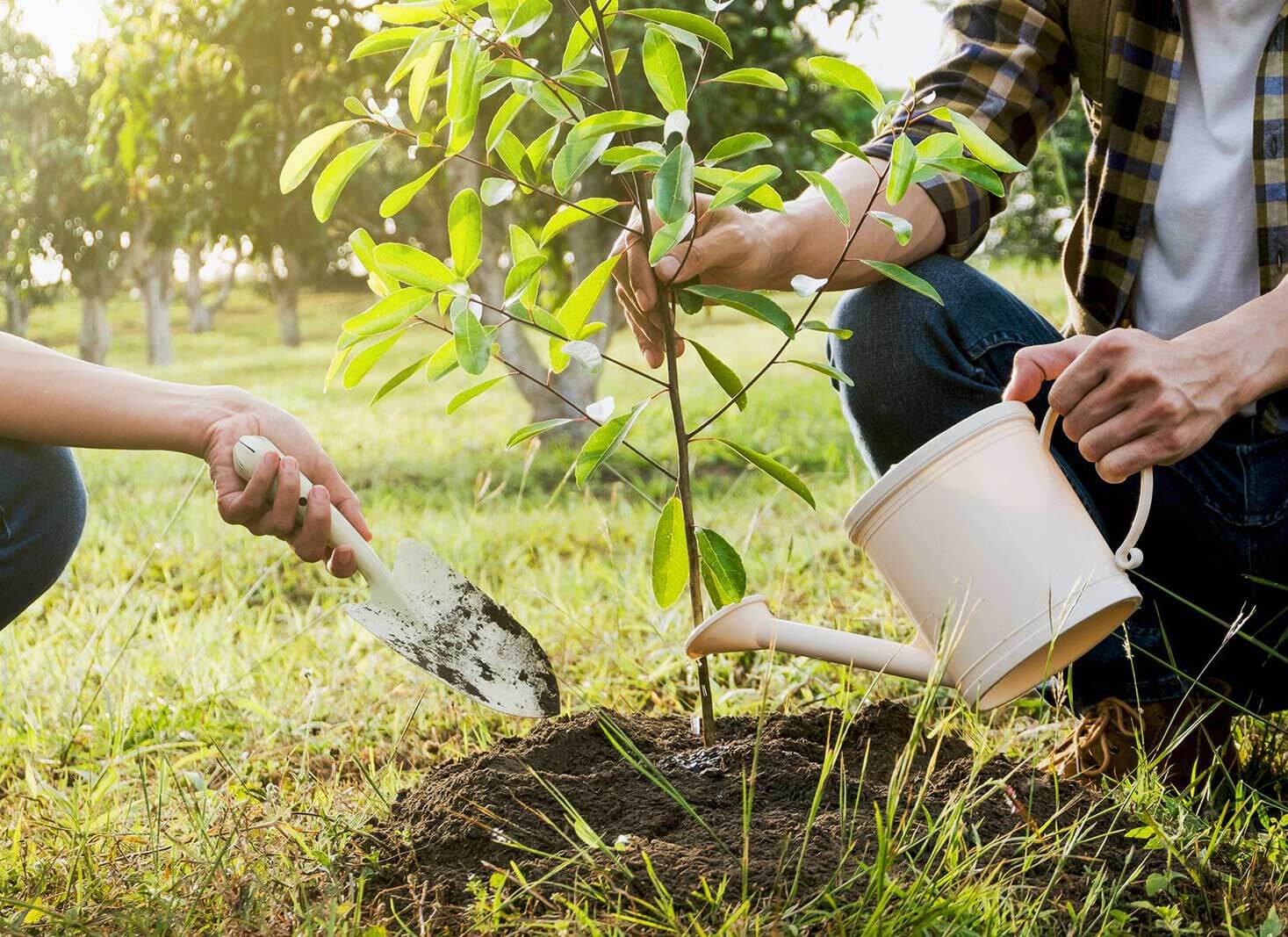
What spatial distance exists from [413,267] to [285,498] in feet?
1.13

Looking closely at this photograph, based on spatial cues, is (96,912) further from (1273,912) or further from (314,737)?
(1273,912)

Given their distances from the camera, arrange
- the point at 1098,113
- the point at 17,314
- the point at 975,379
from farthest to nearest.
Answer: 1. the point at 17,314
2. the point at 1098,113
3. the point at 975,379

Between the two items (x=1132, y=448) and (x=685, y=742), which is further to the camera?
(x=685, y=742)

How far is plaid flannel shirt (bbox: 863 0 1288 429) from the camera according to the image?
1454 millimetres

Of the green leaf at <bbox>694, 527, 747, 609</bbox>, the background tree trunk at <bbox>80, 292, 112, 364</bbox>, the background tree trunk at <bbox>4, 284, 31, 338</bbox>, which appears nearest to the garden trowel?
the green leaf at <bbox>694, 527, 747, 609</bbox>

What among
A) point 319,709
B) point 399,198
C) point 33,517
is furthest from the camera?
point 319,709

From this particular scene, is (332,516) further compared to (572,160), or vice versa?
(332,516)

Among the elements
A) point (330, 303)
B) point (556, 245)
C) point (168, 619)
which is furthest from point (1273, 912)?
point (330, 303)

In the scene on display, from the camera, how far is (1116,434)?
3.94 feet

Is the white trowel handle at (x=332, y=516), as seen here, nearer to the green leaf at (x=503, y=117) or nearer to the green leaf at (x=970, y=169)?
the green leaf at (x=503, y=117)

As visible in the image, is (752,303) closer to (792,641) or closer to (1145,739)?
(792,641)

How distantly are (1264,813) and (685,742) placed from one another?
706mm

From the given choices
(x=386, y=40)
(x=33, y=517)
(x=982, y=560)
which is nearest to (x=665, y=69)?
(x=386, y=40)

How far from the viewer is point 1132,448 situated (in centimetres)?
120
